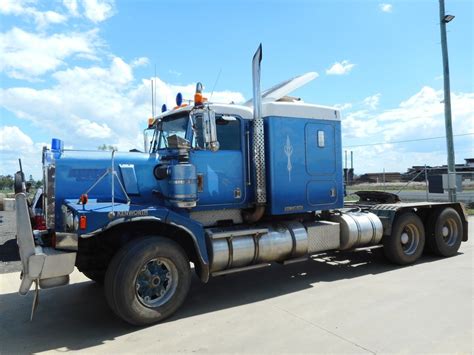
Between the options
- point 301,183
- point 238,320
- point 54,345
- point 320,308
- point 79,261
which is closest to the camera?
point 54,345

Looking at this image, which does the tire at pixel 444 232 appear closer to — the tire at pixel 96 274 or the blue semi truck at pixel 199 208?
the blue semi truck at pixel 199 208

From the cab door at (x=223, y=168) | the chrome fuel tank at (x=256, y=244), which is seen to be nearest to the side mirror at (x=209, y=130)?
the cab door at (x=223, y=168)

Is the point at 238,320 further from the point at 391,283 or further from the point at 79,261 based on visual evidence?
the point at 391,283

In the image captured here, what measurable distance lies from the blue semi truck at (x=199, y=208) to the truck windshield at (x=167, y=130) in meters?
0.03

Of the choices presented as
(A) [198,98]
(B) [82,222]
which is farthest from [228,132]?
(B) [82,222]

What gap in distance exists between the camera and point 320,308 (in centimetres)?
538

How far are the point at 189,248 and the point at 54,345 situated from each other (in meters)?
2.04

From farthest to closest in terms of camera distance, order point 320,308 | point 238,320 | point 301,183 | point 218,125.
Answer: point 301,183 → point 218,125 → point 320,308 → point 238,320

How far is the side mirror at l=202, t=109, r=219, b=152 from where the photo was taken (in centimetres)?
550

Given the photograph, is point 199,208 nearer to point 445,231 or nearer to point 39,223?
point 39,223

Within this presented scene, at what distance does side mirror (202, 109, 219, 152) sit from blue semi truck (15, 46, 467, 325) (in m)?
0.02

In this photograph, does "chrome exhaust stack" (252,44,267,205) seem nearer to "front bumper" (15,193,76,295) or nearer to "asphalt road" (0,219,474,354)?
"asphalt road" (0,219,474,354)

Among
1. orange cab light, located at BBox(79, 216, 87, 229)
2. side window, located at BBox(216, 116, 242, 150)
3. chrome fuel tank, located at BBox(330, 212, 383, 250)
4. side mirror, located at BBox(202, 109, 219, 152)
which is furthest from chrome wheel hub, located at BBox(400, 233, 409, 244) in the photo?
orange cab light, located at BBox(79, 216, 87, 229)

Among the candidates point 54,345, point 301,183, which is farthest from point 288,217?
point 54,345
